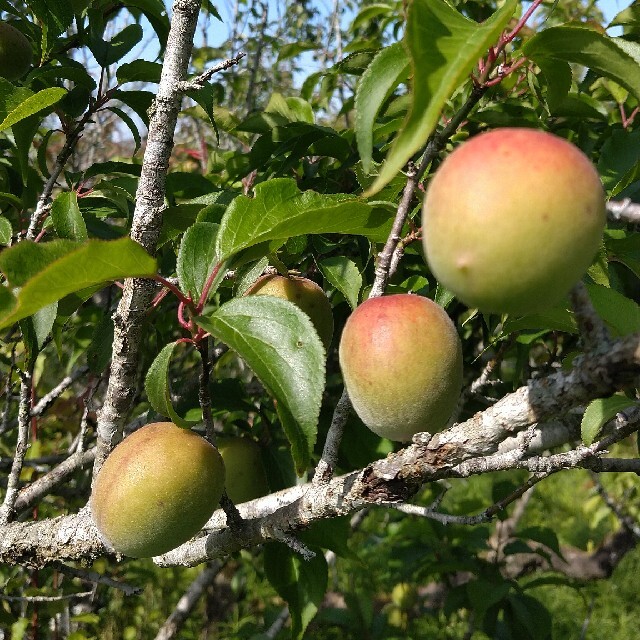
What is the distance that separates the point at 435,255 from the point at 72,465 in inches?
49.6

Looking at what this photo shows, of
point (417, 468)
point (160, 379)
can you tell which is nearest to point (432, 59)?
point (417, 468)

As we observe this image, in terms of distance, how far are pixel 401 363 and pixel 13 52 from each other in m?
1.40

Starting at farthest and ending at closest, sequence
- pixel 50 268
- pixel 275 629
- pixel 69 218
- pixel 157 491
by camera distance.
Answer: pixel 275 629
pixel 69 218
pixel 157 491
pixel 50 268

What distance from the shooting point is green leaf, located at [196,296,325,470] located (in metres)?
0.78

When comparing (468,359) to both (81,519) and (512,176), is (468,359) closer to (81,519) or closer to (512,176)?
(81,519)

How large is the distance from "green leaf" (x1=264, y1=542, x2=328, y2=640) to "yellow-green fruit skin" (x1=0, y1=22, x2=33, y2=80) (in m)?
1.35

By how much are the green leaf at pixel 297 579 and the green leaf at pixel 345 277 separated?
76 centimetres

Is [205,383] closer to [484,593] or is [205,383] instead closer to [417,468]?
[417,468]

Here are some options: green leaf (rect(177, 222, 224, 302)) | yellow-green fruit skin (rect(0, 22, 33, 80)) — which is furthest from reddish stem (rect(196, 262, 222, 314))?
yellow-green fruit skin (rect(0, 22, 33, 80))

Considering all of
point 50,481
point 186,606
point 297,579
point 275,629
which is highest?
point 50,481

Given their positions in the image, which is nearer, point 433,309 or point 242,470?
point 433,309

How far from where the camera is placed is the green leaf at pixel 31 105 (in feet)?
3.69

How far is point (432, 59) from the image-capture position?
60cm

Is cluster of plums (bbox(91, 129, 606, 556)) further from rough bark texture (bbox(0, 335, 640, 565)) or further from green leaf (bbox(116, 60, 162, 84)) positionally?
green leaf (bbox(116, 60, 162, 84))
